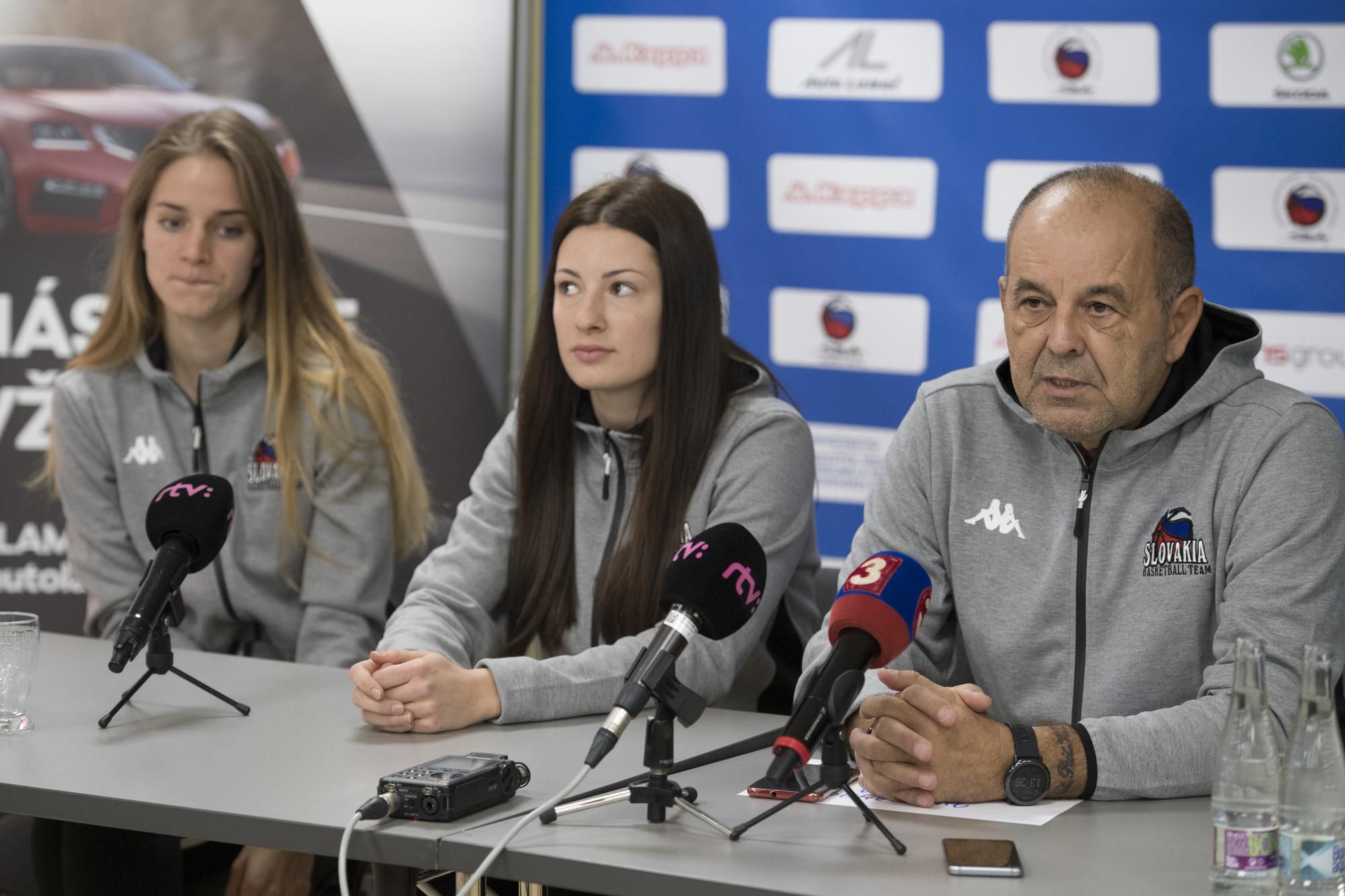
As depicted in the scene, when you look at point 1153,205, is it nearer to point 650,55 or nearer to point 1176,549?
point 1176,549

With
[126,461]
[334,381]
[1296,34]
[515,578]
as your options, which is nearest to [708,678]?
[515,578]

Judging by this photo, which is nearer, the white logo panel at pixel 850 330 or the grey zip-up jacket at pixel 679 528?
the grey zip-up jacket at pixel 679 528

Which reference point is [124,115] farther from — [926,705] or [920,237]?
[926,705]

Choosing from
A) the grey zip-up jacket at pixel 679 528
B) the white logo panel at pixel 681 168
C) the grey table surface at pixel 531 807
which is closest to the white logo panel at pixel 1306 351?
the white logo panel at pixel 681 168

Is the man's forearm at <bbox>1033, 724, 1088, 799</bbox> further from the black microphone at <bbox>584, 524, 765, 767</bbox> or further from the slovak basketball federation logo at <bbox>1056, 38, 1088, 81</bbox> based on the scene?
the slovak basketball federation logo at <bbox>1056, 38, 1088, 81</bbox>

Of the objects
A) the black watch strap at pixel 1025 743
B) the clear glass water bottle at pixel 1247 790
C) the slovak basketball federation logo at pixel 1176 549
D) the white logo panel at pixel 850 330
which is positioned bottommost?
the black watch strap at pixel 1025 743

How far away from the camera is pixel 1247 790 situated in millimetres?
1490

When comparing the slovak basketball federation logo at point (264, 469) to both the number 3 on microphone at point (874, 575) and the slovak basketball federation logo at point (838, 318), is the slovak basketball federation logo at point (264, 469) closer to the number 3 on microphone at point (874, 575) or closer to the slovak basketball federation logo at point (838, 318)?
the slovak basketball federation logo at point (838, 318)

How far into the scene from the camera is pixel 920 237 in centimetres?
386

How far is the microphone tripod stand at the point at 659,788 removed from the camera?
5.50 ft

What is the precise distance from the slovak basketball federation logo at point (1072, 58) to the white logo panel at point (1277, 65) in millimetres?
301

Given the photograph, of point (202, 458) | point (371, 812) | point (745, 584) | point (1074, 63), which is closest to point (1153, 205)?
point (745, 584)

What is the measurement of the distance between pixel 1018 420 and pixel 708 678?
0.65 meters

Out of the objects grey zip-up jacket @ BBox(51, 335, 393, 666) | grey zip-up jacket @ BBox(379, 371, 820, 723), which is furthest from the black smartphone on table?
grey zip-up jacket @ BBox(51, 335, 393, 666)
